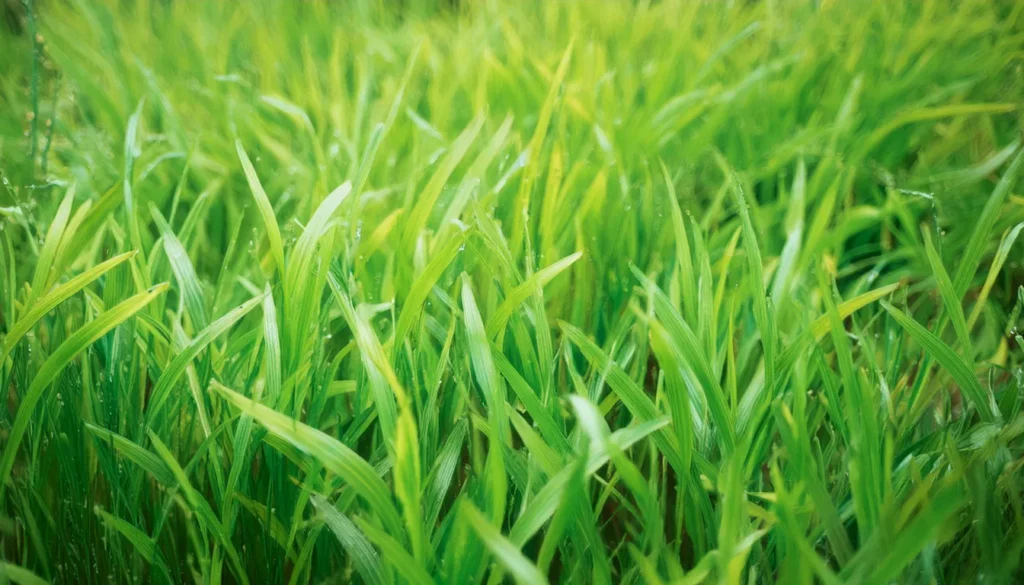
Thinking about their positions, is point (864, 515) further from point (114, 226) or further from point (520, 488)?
point (114, 226)

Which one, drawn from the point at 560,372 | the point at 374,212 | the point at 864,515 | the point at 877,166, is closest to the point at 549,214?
the point at 560,372

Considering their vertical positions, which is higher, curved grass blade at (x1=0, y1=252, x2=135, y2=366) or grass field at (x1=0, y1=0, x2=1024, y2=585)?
curved grass blade at (x1=0, y1=252, x2=135, y2=366)

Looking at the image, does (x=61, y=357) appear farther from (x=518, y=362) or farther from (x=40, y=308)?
(x=518, y=362)

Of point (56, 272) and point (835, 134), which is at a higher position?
point (56, 272)

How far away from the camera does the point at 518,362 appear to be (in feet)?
1.93

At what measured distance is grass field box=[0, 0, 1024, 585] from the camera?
428mm

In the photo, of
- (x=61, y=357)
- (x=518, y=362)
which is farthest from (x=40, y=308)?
(x=518, y=362)

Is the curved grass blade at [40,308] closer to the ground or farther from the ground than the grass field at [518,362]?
farther from the ground

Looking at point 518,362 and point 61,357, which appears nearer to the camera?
point 61,357

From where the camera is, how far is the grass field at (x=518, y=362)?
43 cm

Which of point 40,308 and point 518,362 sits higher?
point 40,308

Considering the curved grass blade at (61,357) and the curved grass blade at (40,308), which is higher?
the curved grass blade at (40,308)

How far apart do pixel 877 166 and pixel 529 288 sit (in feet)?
2.85

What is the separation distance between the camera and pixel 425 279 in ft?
1.67
